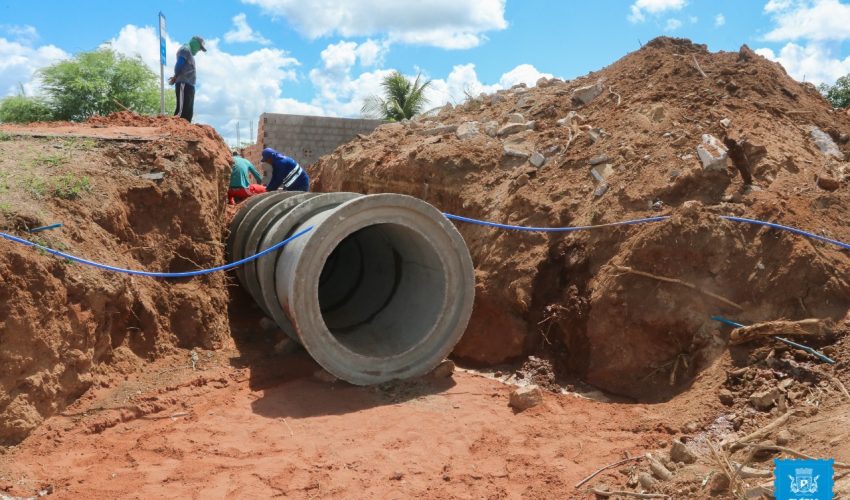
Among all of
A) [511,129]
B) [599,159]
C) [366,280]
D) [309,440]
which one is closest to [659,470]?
[309,440]

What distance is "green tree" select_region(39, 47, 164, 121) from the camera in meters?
19.7

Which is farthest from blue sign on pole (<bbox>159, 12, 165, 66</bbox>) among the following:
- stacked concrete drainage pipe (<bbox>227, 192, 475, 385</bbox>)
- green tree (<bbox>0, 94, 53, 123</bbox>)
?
green tree (<bbox>0, 94, 53, 123</bbox>)

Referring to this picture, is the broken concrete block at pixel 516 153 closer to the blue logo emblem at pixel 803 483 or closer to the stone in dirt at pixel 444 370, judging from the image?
the stone in dirt at pixel 444 370

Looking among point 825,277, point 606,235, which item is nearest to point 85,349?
point 606,235

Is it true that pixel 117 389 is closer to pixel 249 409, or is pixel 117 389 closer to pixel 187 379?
pixel 187 379

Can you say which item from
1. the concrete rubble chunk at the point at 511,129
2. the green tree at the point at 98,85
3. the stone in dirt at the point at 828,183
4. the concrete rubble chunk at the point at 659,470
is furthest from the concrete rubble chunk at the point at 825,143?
the green tree at the point at 98,85

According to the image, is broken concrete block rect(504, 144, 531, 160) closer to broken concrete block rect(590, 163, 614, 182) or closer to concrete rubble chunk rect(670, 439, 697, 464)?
broken concrete block rect(590, 163, 614, 182)

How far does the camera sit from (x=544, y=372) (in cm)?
653

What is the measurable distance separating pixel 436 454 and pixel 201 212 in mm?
3808

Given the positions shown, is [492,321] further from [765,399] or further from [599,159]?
[765,399]

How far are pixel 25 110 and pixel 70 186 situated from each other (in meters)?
16.7

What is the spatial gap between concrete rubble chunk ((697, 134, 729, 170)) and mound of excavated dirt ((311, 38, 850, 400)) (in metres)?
0.01

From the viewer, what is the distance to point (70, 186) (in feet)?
19.8

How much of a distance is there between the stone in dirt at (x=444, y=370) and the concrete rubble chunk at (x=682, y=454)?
262 centimetres
